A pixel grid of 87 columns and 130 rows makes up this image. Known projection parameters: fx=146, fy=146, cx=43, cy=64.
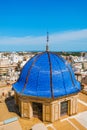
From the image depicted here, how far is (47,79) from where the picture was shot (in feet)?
57.3

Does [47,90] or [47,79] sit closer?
[47,90]

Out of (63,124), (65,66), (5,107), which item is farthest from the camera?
(5,107)

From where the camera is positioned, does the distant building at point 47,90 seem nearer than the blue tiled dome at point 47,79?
Yes

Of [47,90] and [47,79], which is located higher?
[47,79]

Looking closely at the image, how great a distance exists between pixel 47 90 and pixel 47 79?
1302mm

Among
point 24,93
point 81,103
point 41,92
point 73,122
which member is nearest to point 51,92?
point 41,92

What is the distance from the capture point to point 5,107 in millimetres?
20938

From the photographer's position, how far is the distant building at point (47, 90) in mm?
16828

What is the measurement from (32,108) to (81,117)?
20.3 ft

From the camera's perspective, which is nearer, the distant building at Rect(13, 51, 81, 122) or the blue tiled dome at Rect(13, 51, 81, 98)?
the distant building at Rect(13, 51, 81, 122)

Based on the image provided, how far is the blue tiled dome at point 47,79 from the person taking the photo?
17.1 meters

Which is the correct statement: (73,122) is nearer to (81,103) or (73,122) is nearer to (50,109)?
(50,109)

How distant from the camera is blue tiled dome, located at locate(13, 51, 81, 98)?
17.1 m

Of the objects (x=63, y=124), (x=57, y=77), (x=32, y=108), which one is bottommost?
(x=63, y=124)
